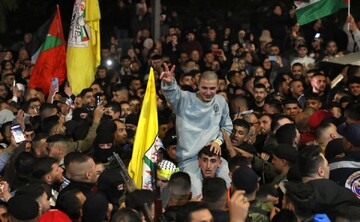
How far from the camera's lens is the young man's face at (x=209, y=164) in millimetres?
10078

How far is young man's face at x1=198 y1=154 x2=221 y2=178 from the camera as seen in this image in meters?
10.1

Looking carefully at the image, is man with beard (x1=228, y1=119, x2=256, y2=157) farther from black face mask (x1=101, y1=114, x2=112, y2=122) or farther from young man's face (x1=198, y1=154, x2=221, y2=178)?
black face mask (x1=101, y1=114, x2=112, y2=122)

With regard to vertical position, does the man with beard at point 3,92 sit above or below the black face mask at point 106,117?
below

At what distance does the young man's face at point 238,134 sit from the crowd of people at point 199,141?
0.01 m

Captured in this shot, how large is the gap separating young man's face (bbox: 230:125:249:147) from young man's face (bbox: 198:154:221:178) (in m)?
1.43

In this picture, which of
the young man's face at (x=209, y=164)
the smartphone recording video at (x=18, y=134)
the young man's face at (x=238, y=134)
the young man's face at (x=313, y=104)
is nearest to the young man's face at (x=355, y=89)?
the young man's face at (x=313, y=104)

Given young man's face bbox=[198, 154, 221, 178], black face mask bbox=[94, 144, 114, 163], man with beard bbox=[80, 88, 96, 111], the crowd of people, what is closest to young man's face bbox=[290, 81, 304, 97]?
the crowd of people

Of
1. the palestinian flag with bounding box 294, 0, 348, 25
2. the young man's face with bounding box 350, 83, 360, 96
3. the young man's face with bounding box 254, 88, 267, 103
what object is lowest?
the young man's face with bounding box 254, 88, 267, 103

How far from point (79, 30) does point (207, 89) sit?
6997mm

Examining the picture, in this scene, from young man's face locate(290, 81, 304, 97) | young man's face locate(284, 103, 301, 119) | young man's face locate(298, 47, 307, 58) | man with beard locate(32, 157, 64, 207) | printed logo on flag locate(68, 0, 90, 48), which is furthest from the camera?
young man's face locate(298, 47, 307, 58)

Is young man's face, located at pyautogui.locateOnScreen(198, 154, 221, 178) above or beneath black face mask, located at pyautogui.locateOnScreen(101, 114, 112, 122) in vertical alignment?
above

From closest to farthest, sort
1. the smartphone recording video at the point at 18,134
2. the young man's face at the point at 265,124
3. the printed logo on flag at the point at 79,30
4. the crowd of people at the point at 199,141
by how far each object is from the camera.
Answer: the crowd of people at the point at 199,141 → the smartphone recording video at the point at 18,134 → the young man's face at the point at 265,124 → the printed logo on flag at the point at 79,30

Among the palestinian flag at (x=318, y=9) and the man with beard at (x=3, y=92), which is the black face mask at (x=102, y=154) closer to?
the man with beard at (x=3, y=92)

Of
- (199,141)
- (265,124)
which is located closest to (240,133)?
(265,124)
